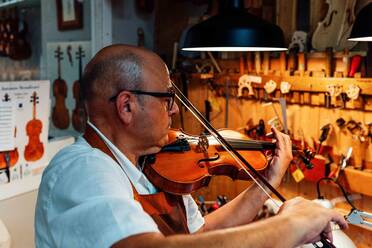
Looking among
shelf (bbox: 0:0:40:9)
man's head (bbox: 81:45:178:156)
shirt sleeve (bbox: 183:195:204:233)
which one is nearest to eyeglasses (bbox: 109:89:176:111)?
man's head (bbox: 81:45:178:156)

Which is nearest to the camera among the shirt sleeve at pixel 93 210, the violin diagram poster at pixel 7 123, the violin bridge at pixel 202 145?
the shirt sleeve at pixel 93 210

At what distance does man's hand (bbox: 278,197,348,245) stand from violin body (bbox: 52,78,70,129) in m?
2.36

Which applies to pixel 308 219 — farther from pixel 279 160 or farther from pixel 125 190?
pixel 279 160

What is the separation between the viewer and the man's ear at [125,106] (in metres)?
1.20

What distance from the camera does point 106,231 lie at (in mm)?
906

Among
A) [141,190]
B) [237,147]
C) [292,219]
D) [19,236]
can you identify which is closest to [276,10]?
[237,147]

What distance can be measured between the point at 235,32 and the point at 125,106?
590 mm

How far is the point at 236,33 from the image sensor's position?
5.29ft

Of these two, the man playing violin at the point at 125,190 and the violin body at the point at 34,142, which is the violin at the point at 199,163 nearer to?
the man playing violin at the point at 125,190

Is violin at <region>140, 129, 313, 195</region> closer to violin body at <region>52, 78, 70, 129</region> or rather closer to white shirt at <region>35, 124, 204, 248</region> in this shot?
white shirt at <region>35, 124, 204, 248</region>

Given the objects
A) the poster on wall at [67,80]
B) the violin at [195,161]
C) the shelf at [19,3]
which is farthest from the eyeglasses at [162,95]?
the shelf at [19,3]

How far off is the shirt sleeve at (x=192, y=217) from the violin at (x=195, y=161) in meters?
0.04

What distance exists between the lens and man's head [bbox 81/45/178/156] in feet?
3.98

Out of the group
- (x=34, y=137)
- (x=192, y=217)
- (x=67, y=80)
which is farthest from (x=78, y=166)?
(x=67, y=80)
